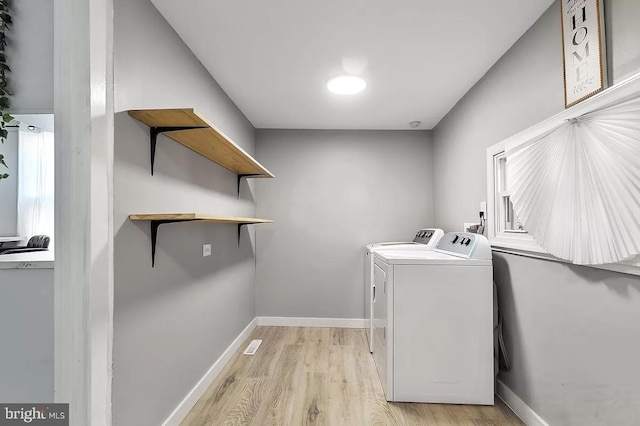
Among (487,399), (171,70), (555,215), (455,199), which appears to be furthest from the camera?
(455,199)

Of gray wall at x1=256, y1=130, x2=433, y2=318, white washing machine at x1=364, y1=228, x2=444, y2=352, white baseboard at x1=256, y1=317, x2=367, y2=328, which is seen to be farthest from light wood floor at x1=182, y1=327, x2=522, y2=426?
gray wall at x1=256, y1=130, x2=433, y2=318

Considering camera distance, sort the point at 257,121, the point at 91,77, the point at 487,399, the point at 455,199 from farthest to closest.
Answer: the point at 257,121 → the point at 455,199 → the point at 487,399 → the point at 91,77

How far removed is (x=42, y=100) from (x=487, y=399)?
Answer: 284cm

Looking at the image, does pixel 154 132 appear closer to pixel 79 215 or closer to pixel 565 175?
pixel 79 215

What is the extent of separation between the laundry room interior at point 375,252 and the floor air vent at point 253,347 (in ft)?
0.08

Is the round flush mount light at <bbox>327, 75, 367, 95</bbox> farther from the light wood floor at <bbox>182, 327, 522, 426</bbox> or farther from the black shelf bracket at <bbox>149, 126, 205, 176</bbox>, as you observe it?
the light wood floor at <bbox>182, 327, 522, 426</bbox>

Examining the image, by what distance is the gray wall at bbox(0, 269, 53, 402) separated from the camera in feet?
3.96

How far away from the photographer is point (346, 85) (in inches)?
93.5

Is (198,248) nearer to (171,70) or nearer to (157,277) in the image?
(157,277)

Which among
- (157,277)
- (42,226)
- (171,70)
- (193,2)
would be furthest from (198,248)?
(193,2)

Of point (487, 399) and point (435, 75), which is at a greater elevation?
point (435, 75)

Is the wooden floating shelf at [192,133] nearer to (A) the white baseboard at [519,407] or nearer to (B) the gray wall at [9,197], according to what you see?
(B) the gray wall at [9,197]

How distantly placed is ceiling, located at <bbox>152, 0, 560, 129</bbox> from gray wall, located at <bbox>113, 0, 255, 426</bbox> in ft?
0.78

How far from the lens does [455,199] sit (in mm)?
2852
